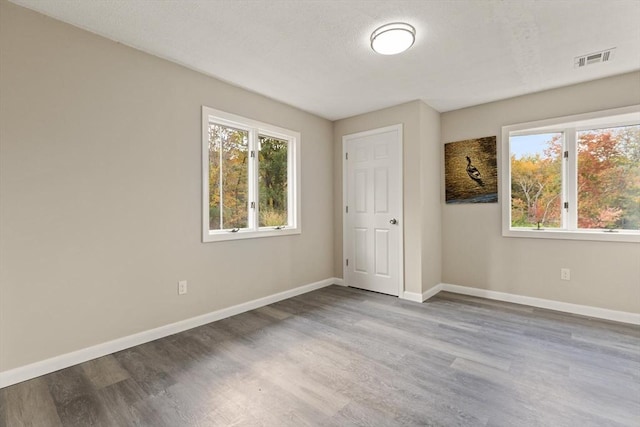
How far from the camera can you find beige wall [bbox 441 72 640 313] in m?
2.98

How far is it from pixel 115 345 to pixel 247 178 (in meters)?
1.98

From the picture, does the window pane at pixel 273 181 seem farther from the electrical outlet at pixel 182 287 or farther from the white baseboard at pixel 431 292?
the white baseboard at pixel 431 292

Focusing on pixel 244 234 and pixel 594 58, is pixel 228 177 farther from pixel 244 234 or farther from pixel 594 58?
pixel 594 58

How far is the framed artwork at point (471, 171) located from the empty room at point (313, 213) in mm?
29

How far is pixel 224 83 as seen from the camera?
312cm

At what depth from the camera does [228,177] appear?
10.7 ft

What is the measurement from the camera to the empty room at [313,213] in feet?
6.30

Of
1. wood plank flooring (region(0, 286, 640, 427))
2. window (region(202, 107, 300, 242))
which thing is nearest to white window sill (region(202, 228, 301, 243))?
window (region(202, 107, 300, 242))

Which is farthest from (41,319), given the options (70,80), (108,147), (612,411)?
(612,411)

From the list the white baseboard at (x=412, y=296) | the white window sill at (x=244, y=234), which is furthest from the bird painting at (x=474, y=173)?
the white window sill at (x=244, y=234)

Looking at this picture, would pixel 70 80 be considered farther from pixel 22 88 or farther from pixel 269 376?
pixel 269 376

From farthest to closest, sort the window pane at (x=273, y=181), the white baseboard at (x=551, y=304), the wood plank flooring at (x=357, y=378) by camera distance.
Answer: the window pane at (x=273, y=181), the white baseboard at (x=551, y=304), the wood plank flooring at (x=357, y=378)

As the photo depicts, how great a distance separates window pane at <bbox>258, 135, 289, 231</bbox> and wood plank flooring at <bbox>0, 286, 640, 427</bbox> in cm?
130

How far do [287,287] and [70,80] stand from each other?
2.90m
